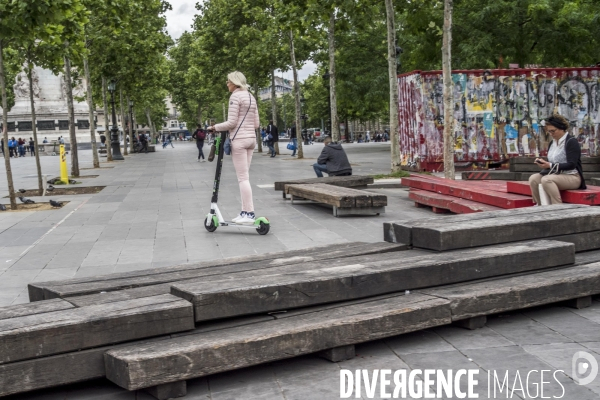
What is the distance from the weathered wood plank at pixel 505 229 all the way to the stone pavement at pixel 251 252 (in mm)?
649

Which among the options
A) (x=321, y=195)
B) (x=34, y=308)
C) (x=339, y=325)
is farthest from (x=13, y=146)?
(x=339, y=325)

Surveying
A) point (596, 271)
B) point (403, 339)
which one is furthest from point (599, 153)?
point (403, 339)

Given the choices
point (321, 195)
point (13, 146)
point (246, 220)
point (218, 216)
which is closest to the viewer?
point (246, 220)

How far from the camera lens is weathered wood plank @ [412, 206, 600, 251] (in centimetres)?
597

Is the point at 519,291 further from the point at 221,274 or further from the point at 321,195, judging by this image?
the point at 321,195

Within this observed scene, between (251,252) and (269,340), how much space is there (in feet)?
14.9

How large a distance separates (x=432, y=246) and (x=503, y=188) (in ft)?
20.7

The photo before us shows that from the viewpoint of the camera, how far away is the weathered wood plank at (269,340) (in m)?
4.17

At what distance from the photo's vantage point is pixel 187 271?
19.6 feet

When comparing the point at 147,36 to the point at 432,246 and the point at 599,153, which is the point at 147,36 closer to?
the point at 599,153

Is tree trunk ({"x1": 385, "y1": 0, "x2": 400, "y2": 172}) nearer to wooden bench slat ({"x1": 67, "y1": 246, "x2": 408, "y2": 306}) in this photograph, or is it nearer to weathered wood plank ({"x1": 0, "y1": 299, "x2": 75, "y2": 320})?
wooden bench slat ({"x1": 67, "y1": 246, "x2": 408, "y2": 306})

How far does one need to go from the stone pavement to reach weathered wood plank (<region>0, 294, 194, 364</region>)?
0.36 meters

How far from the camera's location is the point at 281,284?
4930 millimetres

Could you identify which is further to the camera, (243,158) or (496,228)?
(243,158)
